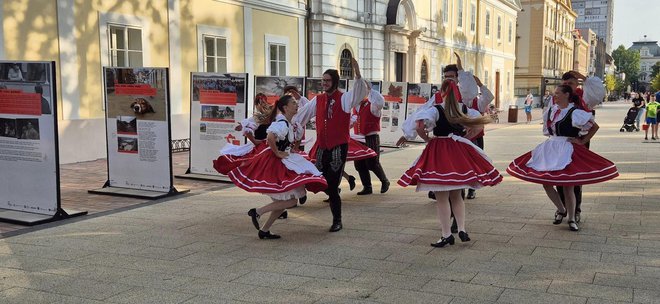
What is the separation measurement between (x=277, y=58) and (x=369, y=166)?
398 inches

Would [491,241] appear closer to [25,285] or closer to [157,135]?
[25,285]

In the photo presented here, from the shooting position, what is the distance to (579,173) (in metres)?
6.28

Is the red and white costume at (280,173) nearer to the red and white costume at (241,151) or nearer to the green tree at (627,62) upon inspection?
the red and white costume at (241,151)

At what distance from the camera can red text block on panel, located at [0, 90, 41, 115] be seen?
6887 millimetres

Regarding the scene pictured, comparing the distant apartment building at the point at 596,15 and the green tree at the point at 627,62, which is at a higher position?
the distant apartment building at the point at 596,15

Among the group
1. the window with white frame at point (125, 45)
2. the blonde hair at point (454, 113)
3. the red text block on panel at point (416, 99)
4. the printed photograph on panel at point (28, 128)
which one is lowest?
the printed photograph on panel at point (28, 128)

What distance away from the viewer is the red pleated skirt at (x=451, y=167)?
566 centimetres

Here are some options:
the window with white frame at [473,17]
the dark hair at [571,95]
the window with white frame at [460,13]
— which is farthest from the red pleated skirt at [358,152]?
the window with white frame at [473,17]

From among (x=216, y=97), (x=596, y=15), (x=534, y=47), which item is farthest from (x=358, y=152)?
(x=596, y=15)

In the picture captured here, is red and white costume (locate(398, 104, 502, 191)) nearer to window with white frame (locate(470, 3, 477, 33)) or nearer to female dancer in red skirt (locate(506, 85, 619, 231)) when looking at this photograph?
female dancer in red skirt (locate(506, 85, 619, 231))

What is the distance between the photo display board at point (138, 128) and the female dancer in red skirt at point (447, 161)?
13.4 ft

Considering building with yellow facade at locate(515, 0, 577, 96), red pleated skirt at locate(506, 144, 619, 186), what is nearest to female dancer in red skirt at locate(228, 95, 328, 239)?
red pleated skirt at locate(506, 144, 619, 186)

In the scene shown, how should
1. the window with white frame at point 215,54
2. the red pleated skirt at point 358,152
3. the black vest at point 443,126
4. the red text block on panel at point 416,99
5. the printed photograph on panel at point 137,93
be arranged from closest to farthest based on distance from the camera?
the black vest at point 443,126 → the printed photograph on panel at point 137,93 → the red pleated skirt at point 358,152 → the window with white frame at point 215,54 → the red text block on panel at point 416,99

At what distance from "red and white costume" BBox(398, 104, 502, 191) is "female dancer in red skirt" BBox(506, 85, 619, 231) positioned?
834 millimetres
